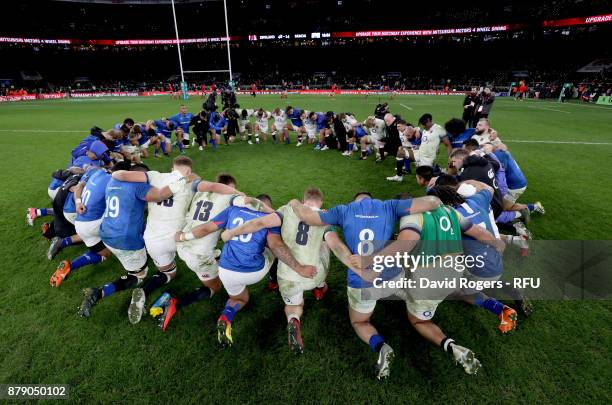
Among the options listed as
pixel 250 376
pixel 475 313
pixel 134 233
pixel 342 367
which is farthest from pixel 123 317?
pixel 475 313

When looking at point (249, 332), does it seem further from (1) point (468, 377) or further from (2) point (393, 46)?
(2) point (393, 46)

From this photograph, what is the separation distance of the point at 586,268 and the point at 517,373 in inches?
108

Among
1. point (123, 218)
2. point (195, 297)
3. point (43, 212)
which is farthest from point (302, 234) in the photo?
point (43, 212)

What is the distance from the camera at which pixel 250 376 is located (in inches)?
121

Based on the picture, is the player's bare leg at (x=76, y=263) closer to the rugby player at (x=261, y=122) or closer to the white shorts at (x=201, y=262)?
the white shorts at (x=201, y=262)

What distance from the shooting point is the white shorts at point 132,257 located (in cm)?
410

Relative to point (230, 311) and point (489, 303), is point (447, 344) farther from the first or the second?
point (230, 311)

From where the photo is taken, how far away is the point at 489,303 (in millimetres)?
3693

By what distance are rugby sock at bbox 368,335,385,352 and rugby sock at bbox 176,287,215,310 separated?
7.03 feet

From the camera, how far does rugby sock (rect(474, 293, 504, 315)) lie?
11.8ft

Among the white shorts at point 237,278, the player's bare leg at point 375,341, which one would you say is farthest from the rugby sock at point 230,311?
the player's bare leg at point 375,341

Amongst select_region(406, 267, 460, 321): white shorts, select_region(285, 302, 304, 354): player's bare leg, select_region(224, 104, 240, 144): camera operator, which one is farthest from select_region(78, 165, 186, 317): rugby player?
select_region(224, 104, 240, 144): camera operator

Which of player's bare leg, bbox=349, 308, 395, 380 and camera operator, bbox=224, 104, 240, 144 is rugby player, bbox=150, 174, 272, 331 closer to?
player's bare leg, bbox=349, 308, 395, 380

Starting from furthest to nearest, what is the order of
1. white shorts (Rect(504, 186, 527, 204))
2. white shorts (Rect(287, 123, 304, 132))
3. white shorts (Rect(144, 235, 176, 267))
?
white shorts (Rect(287, 123, 304, 132)), white shorts (Rect(504, 186, 527, 204)), white shorts (Rect(144, 235, 176, 267))
